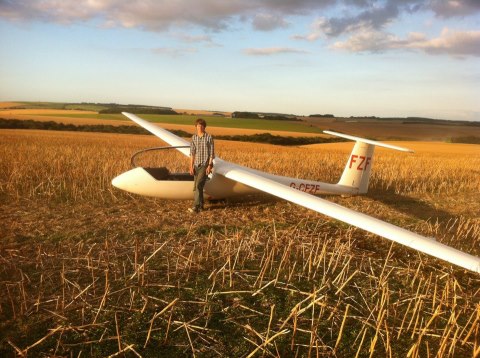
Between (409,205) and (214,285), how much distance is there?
8943 millimetres

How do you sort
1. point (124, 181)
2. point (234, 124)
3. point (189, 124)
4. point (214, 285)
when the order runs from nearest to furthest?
point (214, 285), point (124, 181), point (189, 124), point (234, 124)

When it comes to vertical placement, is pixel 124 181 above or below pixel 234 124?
below

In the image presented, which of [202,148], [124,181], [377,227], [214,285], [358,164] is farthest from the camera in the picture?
[358,164]

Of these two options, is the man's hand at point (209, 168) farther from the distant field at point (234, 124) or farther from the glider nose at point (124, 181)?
the distant field at point (234, 124)

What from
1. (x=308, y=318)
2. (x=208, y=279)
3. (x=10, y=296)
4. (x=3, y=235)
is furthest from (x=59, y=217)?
(x=308, y=318)

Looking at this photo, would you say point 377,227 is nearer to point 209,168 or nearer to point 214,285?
point 214,285

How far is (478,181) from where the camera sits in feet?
54.0

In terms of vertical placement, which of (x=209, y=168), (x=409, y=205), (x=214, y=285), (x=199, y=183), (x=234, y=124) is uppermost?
(x=234, y=124)

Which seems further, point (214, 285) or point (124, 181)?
point (124, 181)

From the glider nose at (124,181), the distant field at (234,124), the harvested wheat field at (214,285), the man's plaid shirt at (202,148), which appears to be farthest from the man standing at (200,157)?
the distant field at (234,124)

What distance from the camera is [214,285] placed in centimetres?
482

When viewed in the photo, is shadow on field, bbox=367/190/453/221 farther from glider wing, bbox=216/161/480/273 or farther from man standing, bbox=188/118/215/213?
man standing, bbox=188/118/215/213

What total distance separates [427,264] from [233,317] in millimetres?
3944

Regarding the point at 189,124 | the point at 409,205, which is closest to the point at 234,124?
the point at 189,124
